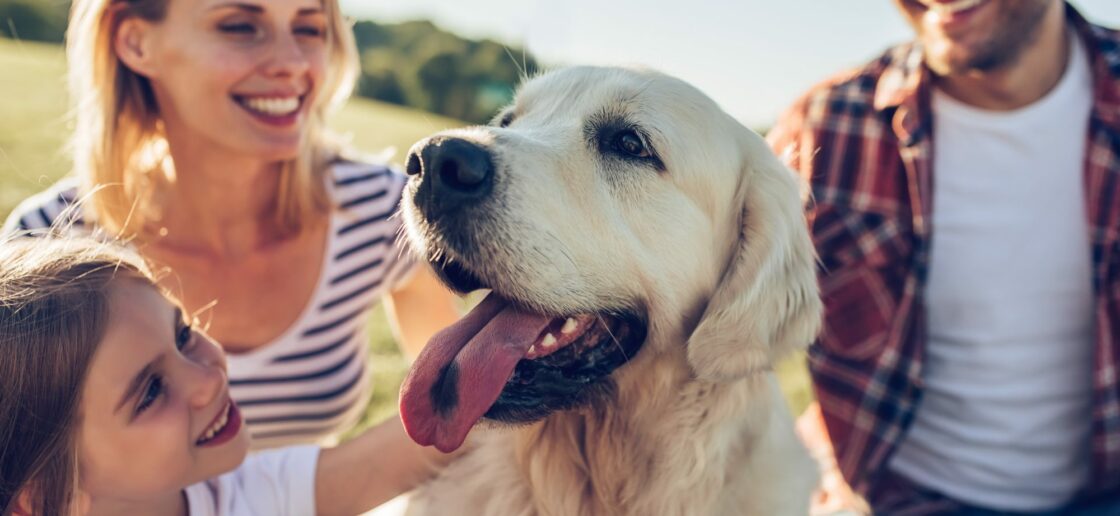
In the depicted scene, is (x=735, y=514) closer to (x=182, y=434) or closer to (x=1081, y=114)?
(x=182, y=434)

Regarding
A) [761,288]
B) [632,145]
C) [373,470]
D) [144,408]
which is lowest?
[373,470]

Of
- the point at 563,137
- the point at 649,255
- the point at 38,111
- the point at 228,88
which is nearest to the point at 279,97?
the point at 228,88

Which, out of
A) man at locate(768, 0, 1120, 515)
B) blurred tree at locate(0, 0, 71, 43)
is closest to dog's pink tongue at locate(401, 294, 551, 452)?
man at locate(768, 0, 1120, 515)

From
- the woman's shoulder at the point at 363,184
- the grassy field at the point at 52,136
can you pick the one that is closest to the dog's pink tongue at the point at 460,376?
the grassy field at the point at 52,136

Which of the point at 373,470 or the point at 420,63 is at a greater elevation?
the point at 373,470

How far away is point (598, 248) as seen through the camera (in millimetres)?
2018

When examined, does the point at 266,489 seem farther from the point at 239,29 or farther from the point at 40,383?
the point at 239,29

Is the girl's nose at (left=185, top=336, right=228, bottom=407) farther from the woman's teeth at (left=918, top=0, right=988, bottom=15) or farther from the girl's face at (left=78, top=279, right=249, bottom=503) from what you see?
the woman's teeth at (left=918, top=0, right=988, bottom=15)

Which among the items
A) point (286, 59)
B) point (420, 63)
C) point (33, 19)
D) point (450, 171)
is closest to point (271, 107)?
point (286, 59)

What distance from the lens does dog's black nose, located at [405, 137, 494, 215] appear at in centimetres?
182

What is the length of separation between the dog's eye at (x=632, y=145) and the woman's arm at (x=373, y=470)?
97 cm

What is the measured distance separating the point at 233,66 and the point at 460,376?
155cm

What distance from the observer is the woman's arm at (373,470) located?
2.35 m

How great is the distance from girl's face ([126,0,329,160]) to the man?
1.81m
